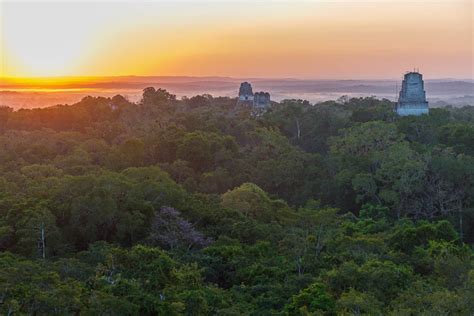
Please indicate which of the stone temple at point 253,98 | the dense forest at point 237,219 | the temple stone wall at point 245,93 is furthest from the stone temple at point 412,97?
the temple stone wall at point 245,93

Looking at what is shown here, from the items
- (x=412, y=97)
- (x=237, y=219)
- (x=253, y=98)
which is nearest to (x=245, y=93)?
(x=253, y=98)

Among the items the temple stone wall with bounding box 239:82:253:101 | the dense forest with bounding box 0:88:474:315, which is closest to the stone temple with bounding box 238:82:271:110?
the temple stone wall with bounding box 239:82:253:101

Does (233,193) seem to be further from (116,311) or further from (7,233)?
(116,311)

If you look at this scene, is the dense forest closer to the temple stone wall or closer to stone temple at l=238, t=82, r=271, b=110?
stone temple at l=238, t=82, r=271, b=110

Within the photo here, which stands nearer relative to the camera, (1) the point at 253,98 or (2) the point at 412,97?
(2) the point at 412,97

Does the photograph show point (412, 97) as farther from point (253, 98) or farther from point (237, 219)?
point (237, 219)
